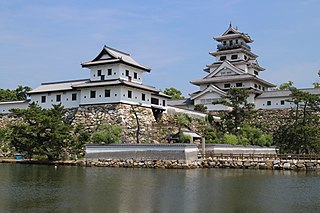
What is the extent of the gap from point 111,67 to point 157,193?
25.4 metres

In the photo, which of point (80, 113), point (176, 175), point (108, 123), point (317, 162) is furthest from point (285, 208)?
point (80, 113)

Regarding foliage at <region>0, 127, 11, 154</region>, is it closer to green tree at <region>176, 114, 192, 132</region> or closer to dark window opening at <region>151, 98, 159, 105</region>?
dark window opening at <region>151, 98, 159, 105</region>

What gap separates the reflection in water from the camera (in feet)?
53.2

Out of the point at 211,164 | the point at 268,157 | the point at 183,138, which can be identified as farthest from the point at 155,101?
the point at 268,157

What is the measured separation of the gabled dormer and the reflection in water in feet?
57.5

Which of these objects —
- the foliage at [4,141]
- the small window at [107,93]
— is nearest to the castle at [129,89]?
the small window at [107,93]

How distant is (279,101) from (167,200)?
118 feet

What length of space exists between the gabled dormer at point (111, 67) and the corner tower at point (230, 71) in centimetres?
1242

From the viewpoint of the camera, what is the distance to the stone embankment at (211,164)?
32312 mm

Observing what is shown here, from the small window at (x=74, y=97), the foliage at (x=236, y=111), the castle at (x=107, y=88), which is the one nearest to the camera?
the castle at (x=107, y=88)

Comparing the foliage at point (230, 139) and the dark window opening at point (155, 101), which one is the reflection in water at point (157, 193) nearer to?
the foliage at point (230, 139)

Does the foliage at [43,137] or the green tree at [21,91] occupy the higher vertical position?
the green tree at [21,91]

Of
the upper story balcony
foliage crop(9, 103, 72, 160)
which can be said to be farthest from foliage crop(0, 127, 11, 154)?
the upper story balcony

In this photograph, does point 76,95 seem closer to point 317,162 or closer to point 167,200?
point 317,162
